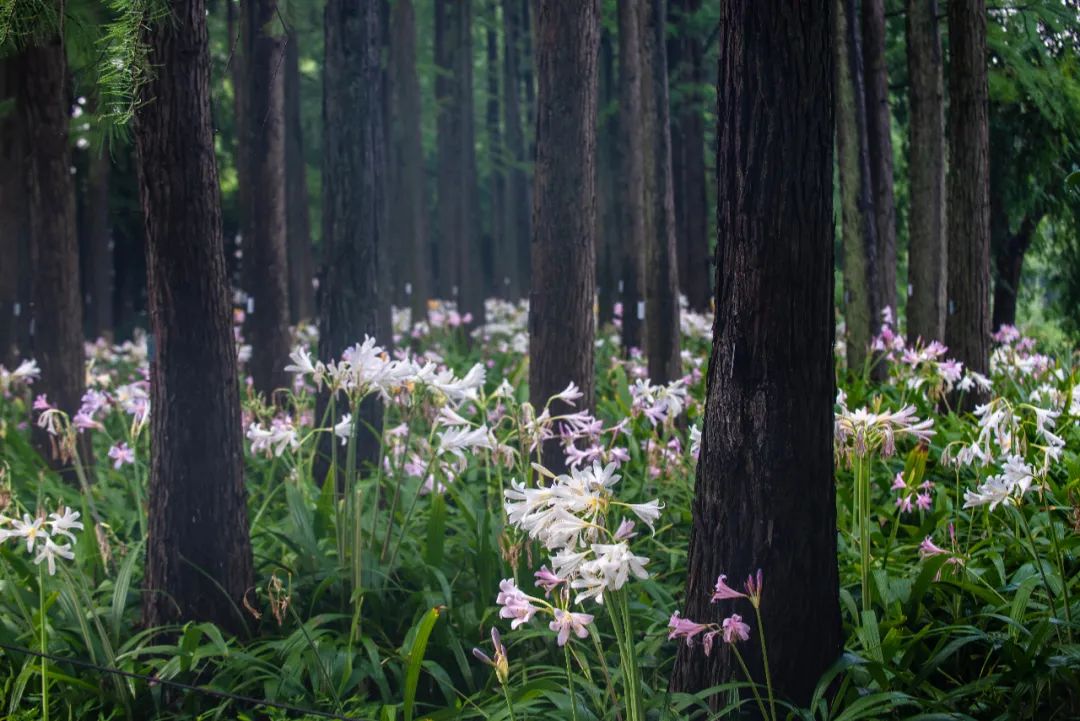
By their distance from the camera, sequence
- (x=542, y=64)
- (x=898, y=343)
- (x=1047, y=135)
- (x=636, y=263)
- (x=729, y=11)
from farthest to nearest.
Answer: (x=1047, y=135) → (x=636, y=263) → (x=898, y=343) → (x=542, y=64) → (x=729, y=11)

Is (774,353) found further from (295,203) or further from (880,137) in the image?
(295,203)

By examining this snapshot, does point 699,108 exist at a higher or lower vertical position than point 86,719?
higher

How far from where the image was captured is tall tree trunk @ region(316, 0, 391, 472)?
7578 millimetres

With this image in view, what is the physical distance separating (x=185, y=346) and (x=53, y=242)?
14.2 feet

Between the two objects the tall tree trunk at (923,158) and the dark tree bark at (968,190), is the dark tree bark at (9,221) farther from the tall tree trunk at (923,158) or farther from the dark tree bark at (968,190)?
the dark tree bark at (968,190)

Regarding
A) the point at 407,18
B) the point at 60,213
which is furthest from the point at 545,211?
the point at 407,18

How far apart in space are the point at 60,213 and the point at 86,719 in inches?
205

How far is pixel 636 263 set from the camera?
40.7 ft

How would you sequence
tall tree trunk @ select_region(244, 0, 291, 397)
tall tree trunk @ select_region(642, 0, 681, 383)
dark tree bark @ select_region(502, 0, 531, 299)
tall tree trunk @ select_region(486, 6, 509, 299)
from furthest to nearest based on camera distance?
tall tree trunk @ select_region(486, 6, 509, 299) → dark tree bark @ select_region(502, 0, 531, 299) → tall tree trunk @ select_region(244, 0, 291, 397) → tall tree trunk @ select_region(642, 0, 681, 383)

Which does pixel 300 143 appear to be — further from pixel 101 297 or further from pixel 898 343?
pixel 898 343

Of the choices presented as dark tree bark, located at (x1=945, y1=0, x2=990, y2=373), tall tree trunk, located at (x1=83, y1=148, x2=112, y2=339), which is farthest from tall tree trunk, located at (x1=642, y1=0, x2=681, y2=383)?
tall tree trunk, located at (x1=83, y1=148, x2=112, y2=339)

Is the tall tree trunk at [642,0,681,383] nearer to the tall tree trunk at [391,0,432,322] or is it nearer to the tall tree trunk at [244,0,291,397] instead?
the tall tree trunk at [244,0,291,397]

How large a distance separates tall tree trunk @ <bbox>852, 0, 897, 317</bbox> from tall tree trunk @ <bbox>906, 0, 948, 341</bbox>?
1.20 meters

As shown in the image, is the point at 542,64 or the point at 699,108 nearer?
the point at 542,64
